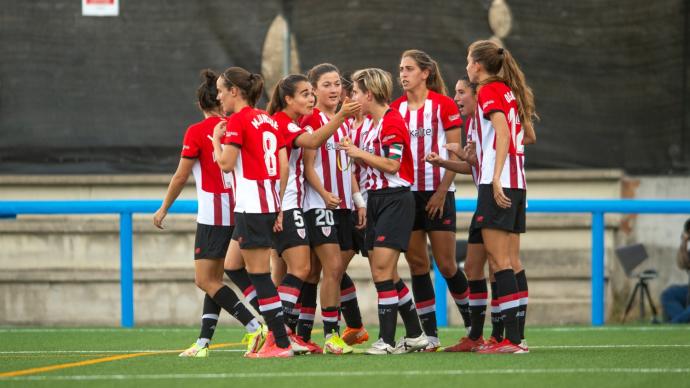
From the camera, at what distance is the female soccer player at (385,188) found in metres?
7.00

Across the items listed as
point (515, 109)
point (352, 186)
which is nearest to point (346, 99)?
point (352, 186)

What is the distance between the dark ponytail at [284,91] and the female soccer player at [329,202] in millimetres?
210

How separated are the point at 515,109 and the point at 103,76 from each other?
19.1 ft

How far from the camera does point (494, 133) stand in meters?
6.92

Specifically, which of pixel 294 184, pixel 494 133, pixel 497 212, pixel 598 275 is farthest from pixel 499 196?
pixel 598 275

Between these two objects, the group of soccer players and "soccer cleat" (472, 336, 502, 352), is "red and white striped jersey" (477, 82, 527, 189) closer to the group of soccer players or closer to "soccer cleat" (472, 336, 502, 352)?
the group of soccer players

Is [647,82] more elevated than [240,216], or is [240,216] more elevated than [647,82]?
[647,82]

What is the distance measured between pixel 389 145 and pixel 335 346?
125 centimetres

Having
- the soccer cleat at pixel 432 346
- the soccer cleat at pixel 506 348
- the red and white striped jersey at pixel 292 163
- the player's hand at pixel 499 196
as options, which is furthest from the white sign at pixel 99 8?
the soccer cleat at pixel 506 348

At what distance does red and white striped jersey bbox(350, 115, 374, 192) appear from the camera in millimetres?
7354

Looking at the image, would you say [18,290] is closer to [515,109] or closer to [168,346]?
[168,346]

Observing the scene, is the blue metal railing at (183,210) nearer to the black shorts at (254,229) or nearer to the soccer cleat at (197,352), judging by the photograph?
the soccer cleat at (197,352)

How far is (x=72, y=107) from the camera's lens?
11.8 metres

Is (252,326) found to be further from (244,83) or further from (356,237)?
(244,83)
